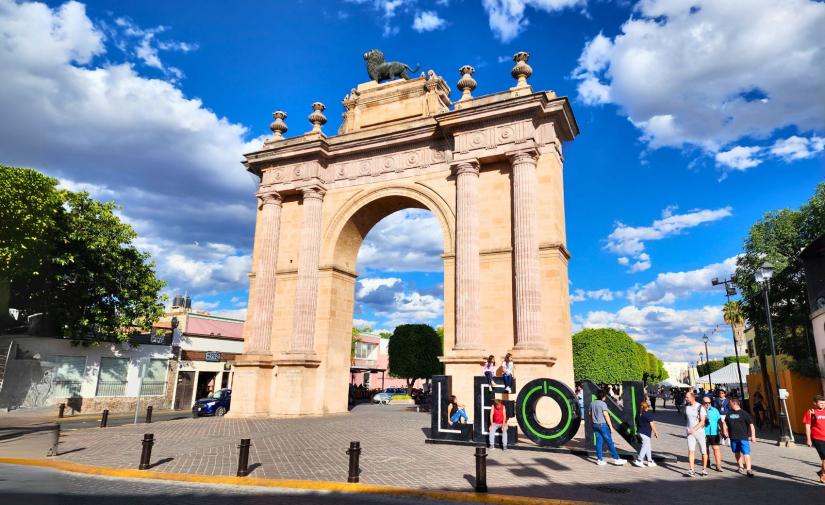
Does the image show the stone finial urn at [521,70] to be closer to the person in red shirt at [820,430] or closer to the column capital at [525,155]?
the column capital at [525,155]

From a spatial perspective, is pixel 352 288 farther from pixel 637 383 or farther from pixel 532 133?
pixel 637 383

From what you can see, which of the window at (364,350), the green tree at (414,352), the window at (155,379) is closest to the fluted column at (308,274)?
the window at (155,379)

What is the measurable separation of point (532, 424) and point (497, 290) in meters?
7.59

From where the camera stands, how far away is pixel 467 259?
19453mm

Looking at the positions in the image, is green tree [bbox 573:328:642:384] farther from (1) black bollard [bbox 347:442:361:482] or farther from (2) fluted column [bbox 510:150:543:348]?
(1) black bollard [bbox 347:442:361:482]

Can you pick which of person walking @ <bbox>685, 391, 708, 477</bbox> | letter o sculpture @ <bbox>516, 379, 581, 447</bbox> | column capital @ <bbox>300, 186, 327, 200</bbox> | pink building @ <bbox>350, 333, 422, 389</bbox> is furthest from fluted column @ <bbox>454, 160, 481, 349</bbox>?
pink building @ <bbox>350, 333, 422, 389</bbox>

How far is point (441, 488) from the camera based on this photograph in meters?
8.41

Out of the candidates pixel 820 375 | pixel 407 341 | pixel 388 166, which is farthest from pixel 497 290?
pixel 407 341

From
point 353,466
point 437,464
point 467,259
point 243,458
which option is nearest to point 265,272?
point 467,259

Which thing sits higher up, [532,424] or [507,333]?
[507,333]

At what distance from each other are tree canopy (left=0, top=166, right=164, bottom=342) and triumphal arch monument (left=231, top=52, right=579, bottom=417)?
908 cm

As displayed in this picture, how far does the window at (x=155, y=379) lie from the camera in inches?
1235

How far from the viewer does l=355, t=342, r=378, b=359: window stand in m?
63.3

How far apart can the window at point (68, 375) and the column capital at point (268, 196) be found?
14.9 m
